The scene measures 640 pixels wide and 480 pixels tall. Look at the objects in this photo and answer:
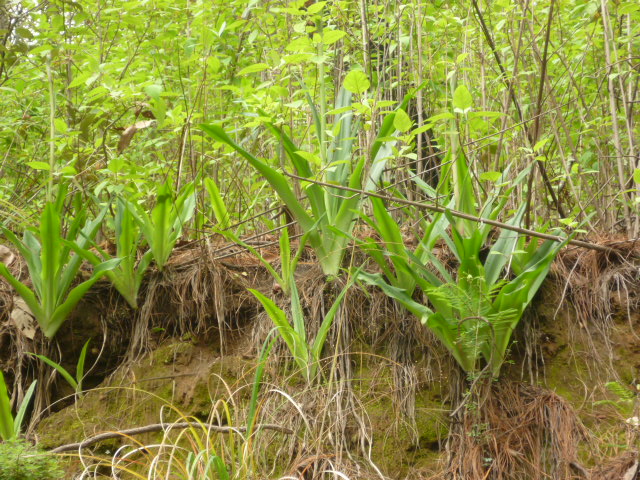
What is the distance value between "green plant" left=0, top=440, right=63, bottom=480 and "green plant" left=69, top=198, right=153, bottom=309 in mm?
966

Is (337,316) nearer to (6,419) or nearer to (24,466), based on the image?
(24,466)

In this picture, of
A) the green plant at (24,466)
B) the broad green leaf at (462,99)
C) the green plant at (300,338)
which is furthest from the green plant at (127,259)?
the broad green leaf at (462,99)

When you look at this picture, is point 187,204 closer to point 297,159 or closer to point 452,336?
point 297,159

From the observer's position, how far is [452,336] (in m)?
2.13

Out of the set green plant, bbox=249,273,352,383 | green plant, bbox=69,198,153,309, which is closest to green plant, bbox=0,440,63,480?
green plant, bbox=249,273,352,383

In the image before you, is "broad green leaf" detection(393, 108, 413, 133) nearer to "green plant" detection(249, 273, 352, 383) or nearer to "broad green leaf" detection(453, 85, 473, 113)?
"broad green leaf" detection(453, 85, 473, 113)

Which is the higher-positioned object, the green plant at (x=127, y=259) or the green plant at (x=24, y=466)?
the green plant at (x=127, y=259)

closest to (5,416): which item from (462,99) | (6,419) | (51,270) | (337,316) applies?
(6,419)

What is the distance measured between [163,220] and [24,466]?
47.8 inches

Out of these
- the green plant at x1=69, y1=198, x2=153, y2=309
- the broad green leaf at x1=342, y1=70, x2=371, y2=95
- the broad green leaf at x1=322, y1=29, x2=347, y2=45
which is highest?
the broad green leaf at x1=322, y1=29, x2=347, y2=45

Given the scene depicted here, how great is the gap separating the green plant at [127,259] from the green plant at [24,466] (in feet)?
3.17

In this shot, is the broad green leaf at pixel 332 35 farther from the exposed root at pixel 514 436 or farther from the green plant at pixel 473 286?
the exposed root at pixel 514 436

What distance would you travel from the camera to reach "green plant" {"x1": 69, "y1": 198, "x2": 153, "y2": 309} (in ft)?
8.42

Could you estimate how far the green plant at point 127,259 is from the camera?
257 centimetres
